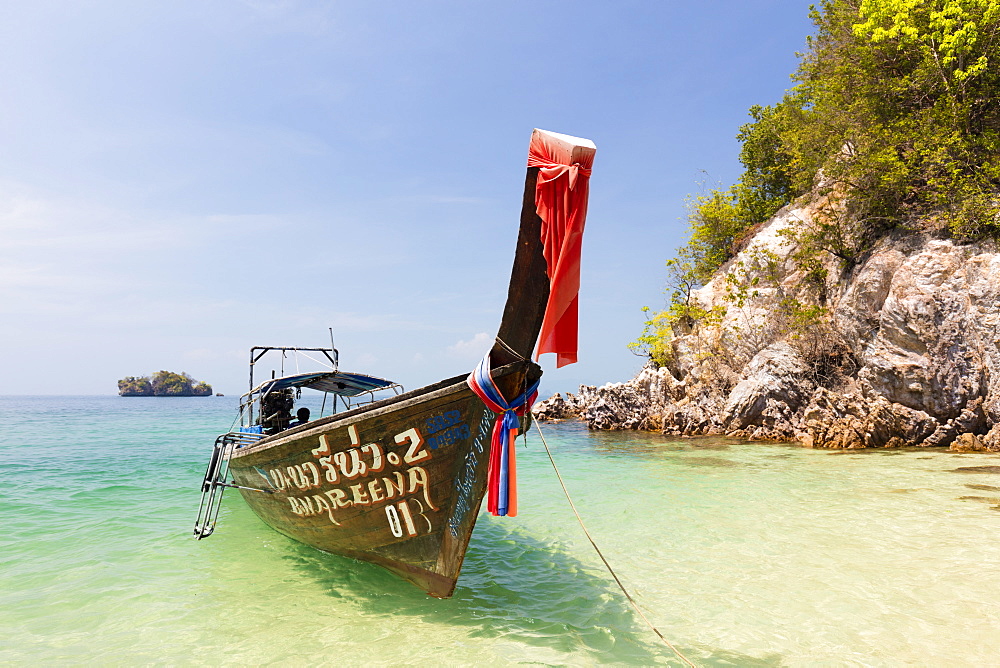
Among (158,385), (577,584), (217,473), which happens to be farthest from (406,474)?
(158,385)

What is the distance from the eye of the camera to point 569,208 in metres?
3.83

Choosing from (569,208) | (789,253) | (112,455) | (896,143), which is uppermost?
(896,143)

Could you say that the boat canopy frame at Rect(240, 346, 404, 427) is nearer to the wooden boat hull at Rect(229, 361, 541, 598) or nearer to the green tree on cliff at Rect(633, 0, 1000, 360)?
the wooden boat hull at Rect(229, 361, 541, 598)

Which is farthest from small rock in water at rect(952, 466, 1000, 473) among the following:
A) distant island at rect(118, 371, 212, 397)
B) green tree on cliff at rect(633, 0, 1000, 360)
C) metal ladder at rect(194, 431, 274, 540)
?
distant island at rect(118, 371, 212, 397)

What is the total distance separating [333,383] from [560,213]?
6.68 meters

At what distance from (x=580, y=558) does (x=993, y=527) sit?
18.6 feet

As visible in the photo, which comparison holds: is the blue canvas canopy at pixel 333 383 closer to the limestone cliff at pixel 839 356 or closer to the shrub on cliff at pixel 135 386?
the limestone cliff at pixel 839 356

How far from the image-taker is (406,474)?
477cm

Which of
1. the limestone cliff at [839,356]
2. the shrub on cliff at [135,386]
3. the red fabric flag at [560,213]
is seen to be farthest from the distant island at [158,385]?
the red fabric flag at [560,213]

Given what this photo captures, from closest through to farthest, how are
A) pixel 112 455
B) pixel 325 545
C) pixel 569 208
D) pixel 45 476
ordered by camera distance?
pixel 569 208 < pixel 325 545 < pixel 45 476 < pixel 112 455

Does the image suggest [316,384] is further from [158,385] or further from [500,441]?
[158,385]

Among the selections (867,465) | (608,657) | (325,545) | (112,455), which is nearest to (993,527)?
(867,465)

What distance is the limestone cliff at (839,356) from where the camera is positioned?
541 inches

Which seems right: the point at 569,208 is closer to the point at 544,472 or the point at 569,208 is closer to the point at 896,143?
the point at 544,472
